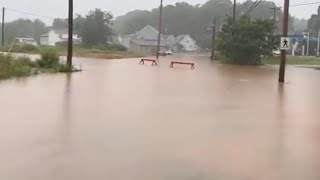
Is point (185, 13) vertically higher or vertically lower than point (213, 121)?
higher

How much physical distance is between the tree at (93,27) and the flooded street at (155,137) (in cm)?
8141

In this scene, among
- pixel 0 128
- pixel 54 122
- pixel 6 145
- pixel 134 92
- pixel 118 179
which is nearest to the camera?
pixel 118 179

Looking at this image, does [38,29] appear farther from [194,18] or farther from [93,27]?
[93,27]

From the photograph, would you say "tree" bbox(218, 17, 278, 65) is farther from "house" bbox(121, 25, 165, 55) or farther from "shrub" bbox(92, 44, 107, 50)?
"house" bbox(121, 25, 165, 55)

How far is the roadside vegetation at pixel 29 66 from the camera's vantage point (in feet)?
81.8

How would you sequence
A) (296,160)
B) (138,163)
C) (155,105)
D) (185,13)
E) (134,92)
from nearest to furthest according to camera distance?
(138,163) < (296,160) < (155,105) < (134,92) < (185,13)

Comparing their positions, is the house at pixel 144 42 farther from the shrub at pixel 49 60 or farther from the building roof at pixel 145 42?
the shrub at pixel 49 60

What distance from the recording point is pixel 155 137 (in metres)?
9.79

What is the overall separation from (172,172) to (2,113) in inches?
254

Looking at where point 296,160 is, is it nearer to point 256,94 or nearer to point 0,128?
point 0,128

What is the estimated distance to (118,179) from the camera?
675 cm

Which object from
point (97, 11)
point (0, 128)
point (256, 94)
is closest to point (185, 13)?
point (97, 11)

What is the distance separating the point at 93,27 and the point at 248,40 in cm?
5044

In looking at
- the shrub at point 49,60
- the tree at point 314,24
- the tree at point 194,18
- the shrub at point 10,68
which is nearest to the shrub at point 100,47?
the tree at point 314,24
